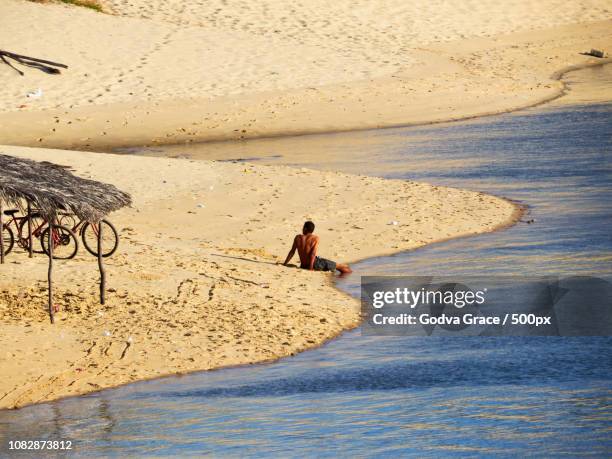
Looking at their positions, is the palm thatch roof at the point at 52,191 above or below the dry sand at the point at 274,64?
below

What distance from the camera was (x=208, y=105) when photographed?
41062 mm

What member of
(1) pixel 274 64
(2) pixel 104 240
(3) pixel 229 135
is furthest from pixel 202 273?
(1) pixel 274 64

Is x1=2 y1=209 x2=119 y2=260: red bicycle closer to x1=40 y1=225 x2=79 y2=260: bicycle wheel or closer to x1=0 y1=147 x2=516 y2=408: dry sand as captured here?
x1=40 y1=225 x2=79 y2=260: bicycle wheel

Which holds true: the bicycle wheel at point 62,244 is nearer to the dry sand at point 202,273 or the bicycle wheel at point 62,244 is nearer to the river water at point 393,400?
the dry sand at point 202,273

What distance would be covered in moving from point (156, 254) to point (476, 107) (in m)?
23.2

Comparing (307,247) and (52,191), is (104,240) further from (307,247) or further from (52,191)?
(52,191)

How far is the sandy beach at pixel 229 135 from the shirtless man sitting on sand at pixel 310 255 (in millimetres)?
357

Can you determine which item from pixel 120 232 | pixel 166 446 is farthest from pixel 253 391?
pixel 120 232

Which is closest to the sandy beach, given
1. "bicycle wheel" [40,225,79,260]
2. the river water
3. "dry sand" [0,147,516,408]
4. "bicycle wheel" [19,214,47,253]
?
"dry sand" [0,147,516,408]

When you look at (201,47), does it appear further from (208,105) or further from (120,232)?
(120,232)

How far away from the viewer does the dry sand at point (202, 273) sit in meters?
16.5

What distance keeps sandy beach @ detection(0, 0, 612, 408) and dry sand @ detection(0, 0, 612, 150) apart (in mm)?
135

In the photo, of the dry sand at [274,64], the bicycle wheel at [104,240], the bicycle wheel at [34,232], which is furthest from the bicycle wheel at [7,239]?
the dry sand at [274,64]

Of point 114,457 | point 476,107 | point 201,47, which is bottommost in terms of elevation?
point 114,457
